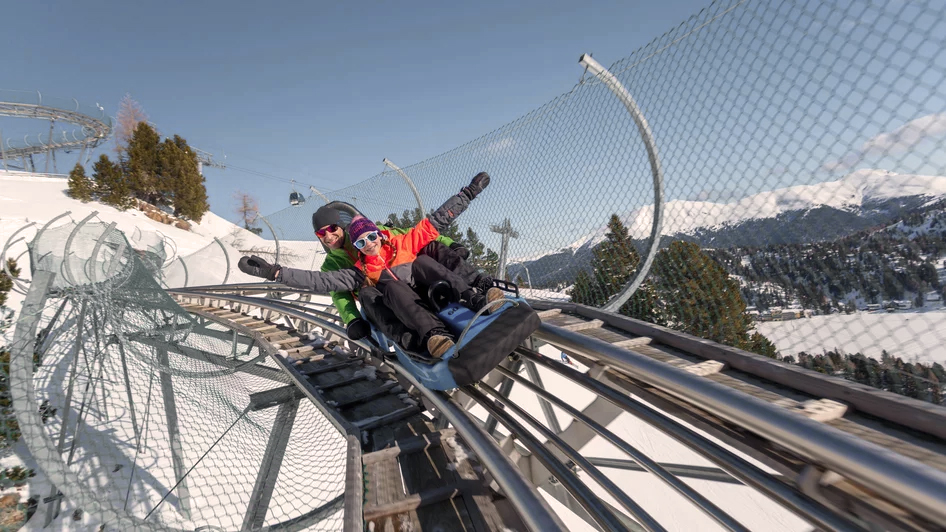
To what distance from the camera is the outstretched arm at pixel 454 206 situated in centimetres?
273

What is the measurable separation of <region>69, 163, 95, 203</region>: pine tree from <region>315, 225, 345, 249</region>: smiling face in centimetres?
2631

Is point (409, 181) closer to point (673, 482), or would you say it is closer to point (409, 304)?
point (409, 304)

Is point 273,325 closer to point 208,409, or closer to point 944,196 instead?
point 208,409

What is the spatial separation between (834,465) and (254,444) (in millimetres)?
6418

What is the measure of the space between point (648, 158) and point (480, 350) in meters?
1.79

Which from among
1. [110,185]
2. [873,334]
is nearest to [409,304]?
[873,334]

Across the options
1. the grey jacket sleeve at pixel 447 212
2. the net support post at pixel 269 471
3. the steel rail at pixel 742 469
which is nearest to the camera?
the steel rail at pixel 742 469

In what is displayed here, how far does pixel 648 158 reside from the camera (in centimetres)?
257

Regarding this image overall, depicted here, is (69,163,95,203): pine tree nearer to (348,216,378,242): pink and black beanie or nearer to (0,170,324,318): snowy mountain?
(0,170,324,318): snowy mountain

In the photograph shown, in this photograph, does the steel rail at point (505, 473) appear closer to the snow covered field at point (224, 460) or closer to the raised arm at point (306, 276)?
the raised arm at point (306, 276)

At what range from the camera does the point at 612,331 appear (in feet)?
6.79

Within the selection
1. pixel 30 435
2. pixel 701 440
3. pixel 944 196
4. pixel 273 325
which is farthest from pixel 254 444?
pixel 944 196

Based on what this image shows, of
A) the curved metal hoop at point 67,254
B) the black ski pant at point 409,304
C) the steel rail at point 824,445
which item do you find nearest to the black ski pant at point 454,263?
the black ski pant at point 409,304

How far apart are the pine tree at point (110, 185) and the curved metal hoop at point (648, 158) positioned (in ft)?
86.5
